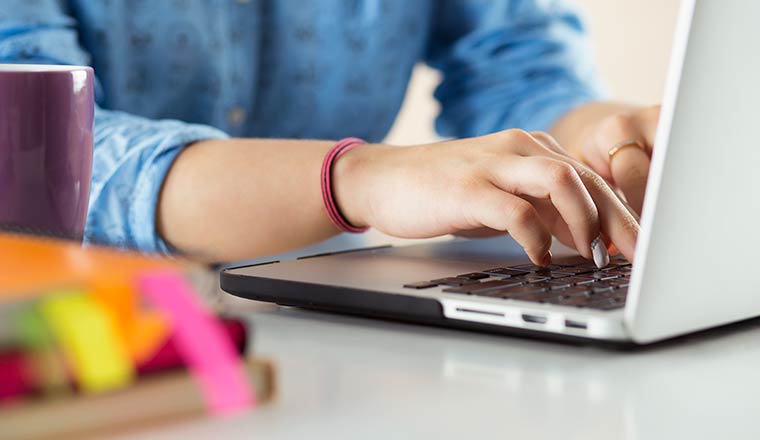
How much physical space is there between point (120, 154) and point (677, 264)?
1.62 feet

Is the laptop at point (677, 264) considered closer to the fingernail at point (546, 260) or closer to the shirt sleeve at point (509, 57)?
the fingernail at point (546, 260)

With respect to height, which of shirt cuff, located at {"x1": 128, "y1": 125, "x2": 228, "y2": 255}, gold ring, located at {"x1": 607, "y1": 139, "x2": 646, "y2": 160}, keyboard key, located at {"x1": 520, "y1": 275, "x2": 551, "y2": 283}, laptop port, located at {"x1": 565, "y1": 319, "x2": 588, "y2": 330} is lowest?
shirt cuff, located at {"x1": 128, "y1": 125, "x2": 228, "y2": 255}

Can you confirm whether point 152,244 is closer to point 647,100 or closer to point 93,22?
point 93,22

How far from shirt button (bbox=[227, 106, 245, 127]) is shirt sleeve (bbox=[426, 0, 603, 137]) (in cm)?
33

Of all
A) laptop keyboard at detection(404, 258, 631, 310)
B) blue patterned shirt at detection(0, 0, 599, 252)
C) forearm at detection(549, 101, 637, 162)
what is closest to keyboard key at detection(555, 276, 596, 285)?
laptop keyboard at detection(404, 258, 631, 310)

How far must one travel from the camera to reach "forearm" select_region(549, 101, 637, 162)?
0.98 m

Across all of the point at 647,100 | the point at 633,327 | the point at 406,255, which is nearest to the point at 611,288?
the point at 633,327

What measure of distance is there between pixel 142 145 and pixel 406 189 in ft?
0.84

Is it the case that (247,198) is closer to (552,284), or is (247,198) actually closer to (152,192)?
(152,192)

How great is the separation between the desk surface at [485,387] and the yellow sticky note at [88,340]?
0.03m

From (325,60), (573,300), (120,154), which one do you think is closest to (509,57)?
(325,60)

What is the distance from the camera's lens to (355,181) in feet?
2.18

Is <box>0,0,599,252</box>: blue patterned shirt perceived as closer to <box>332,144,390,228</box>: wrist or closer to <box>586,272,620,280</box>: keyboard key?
<box>332,144,390,228</box>: wrist

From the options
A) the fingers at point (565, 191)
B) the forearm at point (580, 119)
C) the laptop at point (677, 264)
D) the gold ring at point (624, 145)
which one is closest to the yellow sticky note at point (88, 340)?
the laptop at point (677, 264)
